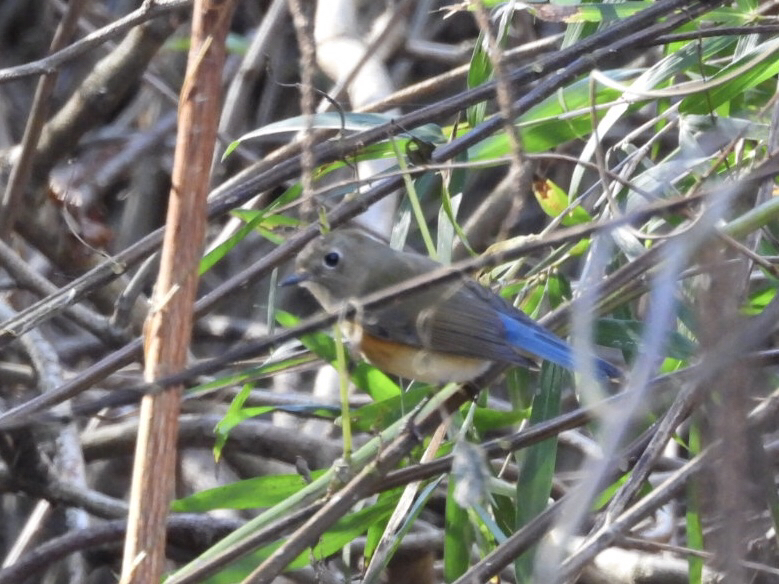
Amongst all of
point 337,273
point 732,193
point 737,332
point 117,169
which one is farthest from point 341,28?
point 737,332

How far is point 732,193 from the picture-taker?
1346 mm

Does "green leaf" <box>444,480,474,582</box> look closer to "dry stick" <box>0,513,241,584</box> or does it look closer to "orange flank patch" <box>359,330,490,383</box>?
"orange flank patch" <box>359,330,490,383</box>

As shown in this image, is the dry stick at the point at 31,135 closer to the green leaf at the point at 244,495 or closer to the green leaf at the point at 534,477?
the green leaf at the point at 244,495

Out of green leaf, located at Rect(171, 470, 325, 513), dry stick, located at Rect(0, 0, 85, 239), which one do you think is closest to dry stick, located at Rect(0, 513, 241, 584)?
green leaf, located at Rect(171, 470, 325, 513)

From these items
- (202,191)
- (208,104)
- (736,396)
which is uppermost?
(208,104)

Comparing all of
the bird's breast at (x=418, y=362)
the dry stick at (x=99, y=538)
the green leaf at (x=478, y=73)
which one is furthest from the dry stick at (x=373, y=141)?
the dry stick at (x=99, y=538)

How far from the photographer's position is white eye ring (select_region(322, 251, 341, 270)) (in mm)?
3264

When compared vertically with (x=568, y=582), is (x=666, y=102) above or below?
above

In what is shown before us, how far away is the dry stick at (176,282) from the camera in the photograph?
1.60m

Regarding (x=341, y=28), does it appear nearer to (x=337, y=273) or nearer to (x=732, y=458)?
(x=337, y=273)

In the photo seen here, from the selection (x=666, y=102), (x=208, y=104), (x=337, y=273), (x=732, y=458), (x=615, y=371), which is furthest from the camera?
(x=337, y=273)

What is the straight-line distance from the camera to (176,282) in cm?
161

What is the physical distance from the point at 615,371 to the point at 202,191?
1.29 m

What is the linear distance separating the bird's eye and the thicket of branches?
142 mm
